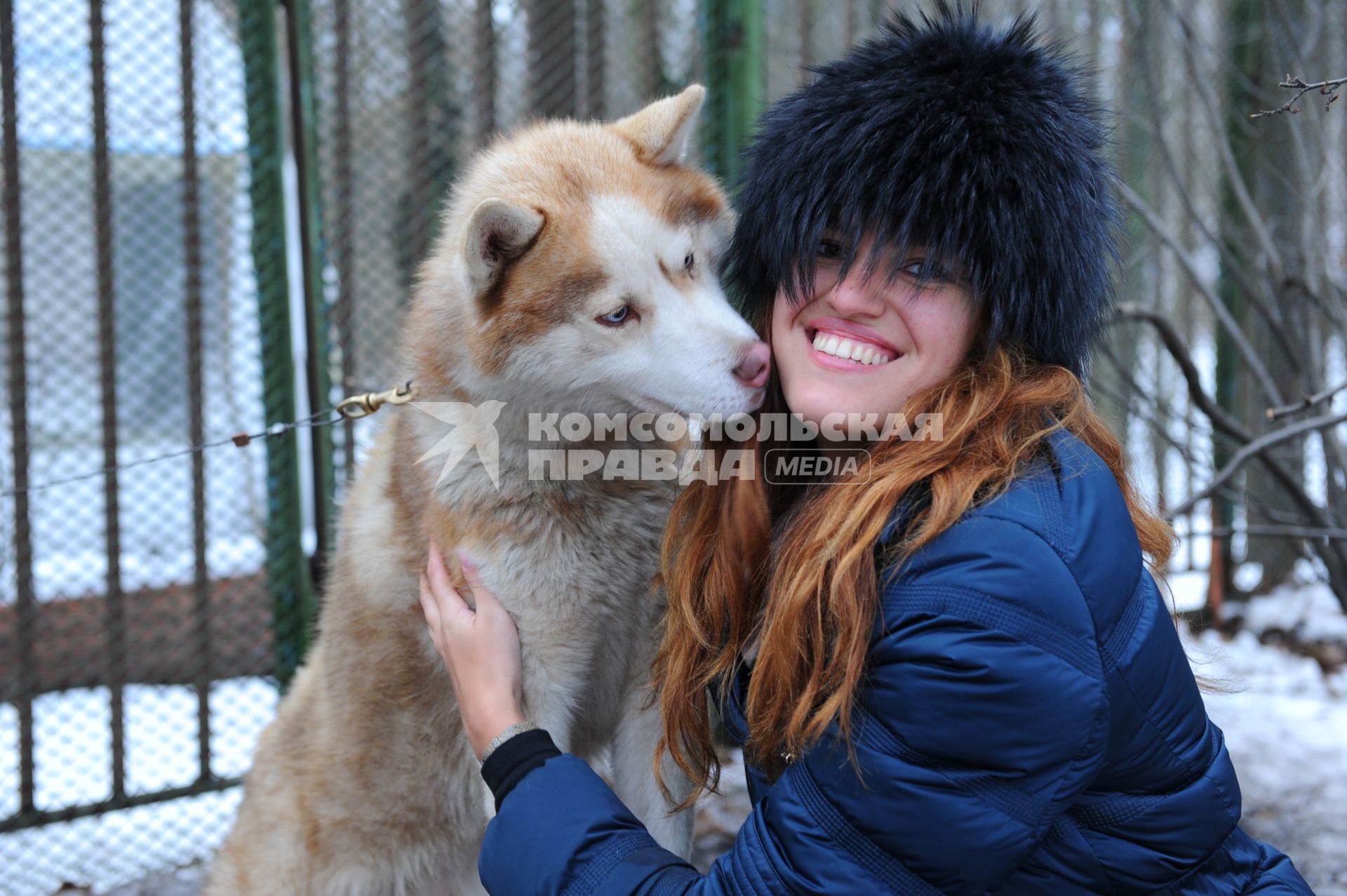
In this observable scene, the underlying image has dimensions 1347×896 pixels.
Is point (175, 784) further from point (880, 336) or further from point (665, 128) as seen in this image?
point (880, 336)

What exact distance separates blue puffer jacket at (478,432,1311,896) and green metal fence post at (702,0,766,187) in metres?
2.42

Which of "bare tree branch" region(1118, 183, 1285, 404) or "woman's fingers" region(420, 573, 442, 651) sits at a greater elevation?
"bare tree branch" region(1118, 183, 1285, 404)

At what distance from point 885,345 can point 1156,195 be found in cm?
457

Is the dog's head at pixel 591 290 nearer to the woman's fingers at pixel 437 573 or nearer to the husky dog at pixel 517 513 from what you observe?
the husky dog at pixel 517 513

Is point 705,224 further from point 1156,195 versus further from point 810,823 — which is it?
point 1156,195

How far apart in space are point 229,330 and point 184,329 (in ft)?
0.59

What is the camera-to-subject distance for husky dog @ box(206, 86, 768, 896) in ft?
6.01

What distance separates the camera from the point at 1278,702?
4.12 metres

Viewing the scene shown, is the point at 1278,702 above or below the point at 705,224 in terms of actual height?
below

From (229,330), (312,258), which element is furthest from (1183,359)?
(229,330)

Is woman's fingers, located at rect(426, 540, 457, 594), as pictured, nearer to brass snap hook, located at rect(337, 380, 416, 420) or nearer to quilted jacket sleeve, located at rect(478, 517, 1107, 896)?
brass snap hook, located at rect(337, 380, 416, 420)

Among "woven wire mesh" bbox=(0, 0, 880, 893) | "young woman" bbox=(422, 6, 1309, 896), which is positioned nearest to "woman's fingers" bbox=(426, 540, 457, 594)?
"young woman" bbox=(422, 6, 1309, 896)

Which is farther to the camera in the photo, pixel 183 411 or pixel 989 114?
pixel 183 411

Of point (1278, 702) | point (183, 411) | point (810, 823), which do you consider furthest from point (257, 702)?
point (1278, 702)
